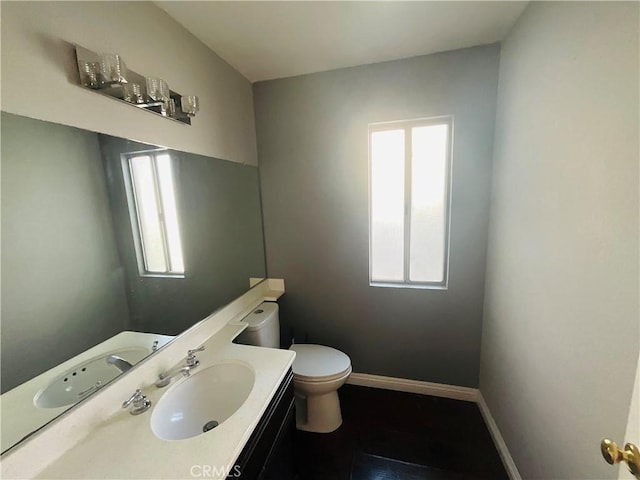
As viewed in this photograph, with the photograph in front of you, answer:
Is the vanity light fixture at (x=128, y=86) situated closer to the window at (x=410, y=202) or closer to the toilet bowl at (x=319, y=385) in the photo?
the window at (x=410, y=202)

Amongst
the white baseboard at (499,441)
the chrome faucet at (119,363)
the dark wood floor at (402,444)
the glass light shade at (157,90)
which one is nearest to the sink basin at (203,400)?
the chrome faucet at (119,363)

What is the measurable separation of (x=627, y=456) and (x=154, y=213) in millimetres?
1734

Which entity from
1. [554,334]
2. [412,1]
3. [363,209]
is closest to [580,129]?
[554,334]

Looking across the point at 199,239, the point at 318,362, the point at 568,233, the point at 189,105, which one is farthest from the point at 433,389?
the point at 189,105

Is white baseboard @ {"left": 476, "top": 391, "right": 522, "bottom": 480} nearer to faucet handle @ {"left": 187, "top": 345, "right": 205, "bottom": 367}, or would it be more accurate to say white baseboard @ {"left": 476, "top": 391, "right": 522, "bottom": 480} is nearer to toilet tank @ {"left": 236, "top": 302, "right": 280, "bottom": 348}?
toilet tank @ {"left": 236, "top": 302, "right": 280, "bottom": 348}

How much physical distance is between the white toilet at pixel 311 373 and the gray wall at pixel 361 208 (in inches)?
12.7

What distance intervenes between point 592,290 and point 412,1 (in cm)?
144

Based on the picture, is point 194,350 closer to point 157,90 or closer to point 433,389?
point 157,90

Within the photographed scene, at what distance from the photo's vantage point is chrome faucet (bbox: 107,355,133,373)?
1023mm

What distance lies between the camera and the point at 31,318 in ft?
2.64

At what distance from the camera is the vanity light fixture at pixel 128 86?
921 millimetres

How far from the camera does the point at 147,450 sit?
820 mm

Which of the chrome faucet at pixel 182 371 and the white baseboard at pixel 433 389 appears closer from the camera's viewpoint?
the chrome faucet at pixel 182 371

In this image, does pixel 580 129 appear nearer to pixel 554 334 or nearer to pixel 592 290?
pixel 592 290
